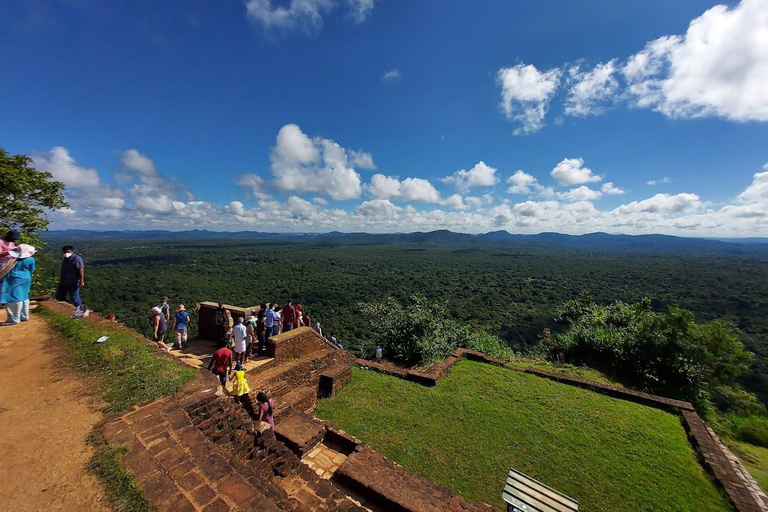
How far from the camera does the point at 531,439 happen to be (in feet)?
23.4

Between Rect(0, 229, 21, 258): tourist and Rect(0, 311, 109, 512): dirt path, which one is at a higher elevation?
Rect(0, 229, 21, 258): tourist

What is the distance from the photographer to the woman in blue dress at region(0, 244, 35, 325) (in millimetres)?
5668

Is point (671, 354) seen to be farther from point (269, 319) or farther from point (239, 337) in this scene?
point (239, 337)

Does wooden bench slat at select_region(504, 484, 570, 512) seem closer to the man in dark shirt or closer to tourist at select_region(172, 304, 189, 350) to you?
tourist at select_region(172, 304, 189, 350)

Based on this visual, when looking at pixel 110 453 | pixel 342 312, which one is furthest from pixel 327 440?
pixel 342 312

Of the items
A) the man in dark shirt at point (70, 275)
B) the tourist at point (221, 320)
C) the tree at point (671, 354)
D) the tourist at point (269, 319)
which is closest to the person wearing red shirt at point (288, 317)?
the tourist at point (269, 319)

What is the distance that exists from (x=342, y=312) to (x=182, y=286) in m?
28.7

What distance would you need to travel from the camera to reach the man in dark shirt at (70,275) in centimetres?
654

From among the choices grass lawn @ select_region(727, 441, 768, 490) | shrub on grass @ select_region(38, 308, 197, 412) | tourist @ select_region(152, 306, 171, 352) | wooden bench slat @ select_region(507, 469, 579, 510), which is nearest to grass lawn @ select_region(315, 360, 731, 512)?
wooden bench slat @ select_region(507, 469, 579, 510)

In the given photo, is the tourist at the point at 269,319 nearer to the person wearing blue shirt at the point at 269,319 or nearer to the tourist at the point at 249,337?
the person wearing blue shirt at the point at 269,319

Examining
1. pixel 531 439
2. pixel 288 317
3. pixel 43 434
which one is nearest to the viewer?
pixel 43 434

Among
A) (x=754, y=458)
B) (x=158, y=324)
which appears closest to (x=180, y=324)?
(x=158, y=324)

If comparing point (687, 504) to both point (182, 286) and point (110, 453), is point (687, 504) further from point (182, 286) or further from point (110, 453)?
point (182, 286)

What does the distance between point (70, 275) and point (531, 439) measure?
10813 mm
